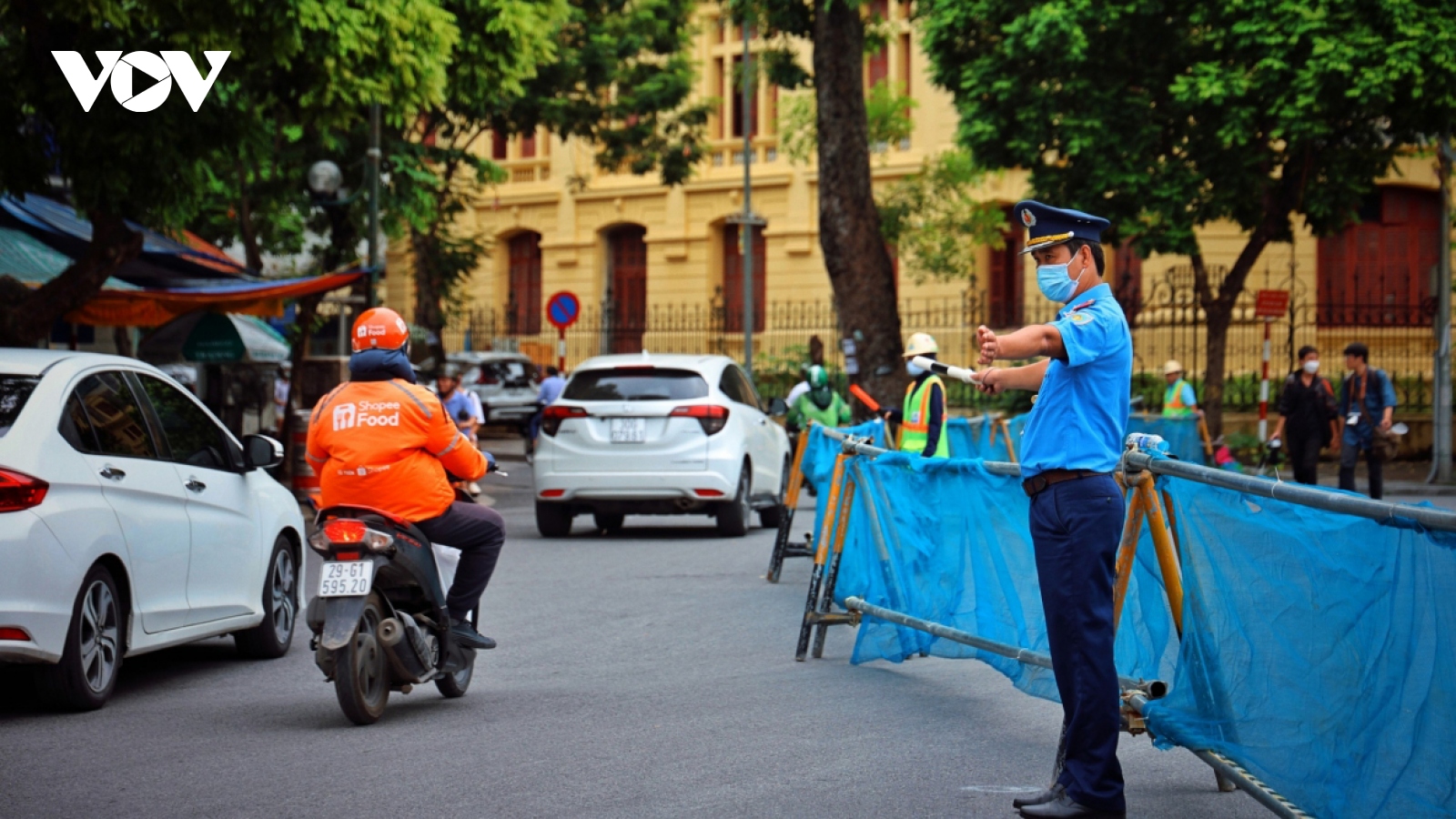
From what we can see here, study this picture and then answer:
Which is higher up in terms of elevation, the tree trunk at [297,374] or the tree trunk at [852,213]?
the tree trunk at [852,213]

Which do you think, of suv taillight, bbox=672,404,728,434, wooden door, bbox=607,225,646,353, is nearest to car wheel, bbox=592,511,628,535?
suv taillight, bbox=672,404,728,434

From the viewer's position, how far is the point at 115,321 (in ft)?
60.7

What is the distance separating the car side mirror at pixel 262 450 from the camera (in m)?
8.99

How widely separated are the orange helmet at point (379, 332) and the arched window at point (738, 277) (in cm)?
3329

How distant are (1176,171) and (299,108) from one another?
13725mm

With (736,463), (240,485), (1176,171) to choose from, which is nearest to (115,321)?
(736,463)

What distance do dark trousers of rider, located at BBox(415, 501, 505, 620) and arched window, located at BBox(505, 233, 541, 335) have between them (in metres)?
39.0

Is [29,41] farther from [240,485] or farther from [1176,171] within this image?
[1176,171]

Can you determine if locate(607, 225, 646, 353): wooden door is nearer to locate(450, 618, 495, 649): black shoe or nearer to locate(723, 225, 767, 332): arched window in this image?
locate(723, 225, 767, 332): arched window

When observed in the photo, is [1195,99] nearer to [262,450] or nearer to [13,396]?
[262,450]

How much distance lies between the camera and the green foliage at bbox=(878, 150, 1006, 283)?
31984 millimetres

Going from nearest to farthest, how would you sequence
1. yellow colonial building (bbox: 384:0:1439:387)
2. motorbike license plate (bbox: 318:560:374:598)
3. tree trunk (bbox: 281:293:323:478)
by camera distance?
motorbike license plate (bbox: 318:560:374:598) < tree trunk (bbox: 281:293:323:478) < yellow colonial building (bbox: 384:0:1439:387)

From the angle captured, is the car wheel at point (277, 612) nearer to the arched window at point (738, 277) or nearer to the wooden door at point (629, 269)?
the arched window at point (738, 277)

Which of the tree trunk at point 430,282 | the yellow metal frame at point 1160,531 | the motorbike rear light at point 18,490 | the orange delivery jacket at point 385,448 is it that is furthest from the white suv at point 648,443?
the tree trunk at point 430,282
